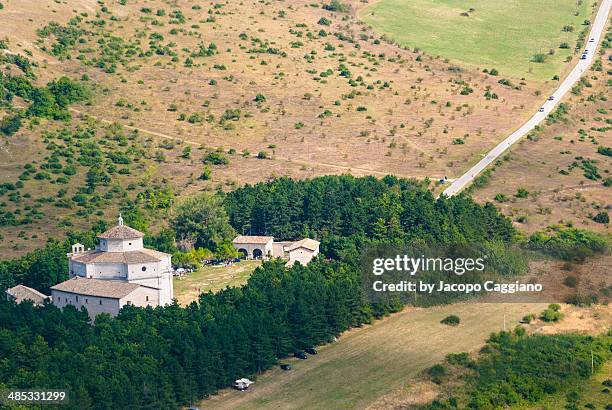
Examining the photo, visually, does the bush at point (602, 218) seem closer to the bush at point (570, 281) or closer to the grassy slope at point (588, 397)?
the bush at point (570, 281)

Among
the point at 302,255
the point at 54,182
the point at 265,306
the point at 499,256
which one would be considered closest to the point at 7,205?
the point at 54,182

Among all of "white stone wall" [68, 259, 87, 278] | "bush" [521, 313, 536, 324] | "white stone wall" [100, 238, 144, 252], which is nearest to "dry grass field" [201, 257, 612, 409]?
"bush" [521, 313, 536, 324]

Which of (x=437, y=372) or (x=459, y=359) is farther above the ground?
(x=459, y=359)

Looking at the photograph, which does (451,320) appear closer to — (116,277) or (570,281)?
(570,281)

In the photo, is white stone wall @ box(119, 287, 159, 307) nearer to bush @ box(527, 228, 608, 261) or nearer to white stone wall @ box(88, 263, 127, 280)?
white stone wall @ box(88, 263, 127, 280)

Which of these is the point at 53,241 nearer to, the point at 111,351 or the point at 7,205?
the point at 7,205

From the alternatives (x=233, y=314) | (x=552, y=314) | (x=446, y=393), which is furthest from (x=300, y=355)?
(x=552, y=314)
